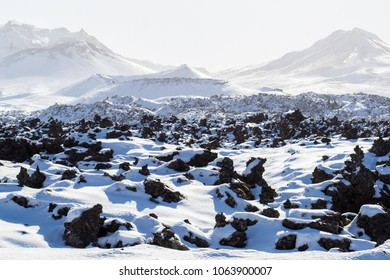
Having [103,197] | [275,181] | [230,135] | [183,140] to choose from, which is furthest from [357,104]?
[103,197]

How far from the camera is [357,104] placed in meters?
184

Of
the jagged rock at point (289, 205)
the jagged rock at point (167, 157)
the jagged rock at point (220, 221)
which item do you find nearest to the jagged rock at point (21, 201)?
the jagged rock at point (220, 221)

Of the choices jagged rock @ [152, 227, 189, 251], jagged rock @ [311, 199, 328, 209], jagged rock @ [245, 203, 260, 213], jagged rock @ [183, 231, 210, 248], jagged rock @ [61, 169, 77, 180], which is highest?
jagged rock @ [61, 169, 77, 180]

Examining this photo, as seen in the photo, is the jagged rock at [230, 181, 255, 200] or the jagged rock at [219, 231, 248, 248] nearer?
the jagged rock at [219, 231, 248, 248]

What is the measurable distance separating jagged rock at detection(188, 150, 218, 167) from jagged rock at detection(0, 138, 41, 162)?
1498cm

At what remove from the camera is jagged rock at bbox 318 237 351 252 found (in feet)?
67.6

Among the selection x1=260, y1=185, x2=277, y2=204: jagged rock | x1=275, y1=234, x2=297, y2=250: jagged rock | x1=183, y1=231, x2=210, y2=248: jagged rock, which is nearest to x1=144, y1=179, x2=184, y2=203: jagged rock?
x1=183, y1=231, x2=210, y2=248: jagged rock

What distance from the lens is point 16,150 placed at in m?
41.2

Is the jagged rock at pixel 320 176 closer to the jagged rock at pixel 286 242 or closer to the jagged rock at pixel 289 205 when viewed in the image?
the jagged rock at pixel 289 205

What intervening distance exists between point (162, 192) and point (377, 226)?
1228cm

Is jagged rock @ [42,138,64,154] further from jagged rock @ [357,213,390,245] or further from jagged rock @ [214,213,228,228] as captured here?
jagged rock @ [357,213,390,245]

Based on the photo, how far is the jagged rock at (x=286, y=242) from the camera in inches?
826

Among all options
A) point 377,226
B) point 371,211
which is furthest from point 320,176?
point 377,226

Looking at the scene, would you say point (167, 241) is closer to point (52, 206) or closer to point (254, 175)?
point (52, 206)
